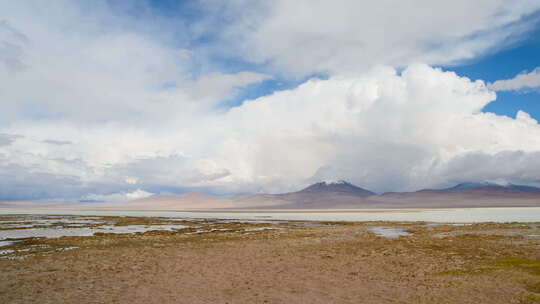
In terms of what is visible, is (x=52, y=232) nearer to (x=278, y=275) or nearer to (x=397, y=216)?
(x=278, y=275)

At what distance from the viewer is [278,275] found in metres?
17.1

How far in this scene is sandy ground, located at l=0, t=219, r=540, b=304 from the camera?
13461mm

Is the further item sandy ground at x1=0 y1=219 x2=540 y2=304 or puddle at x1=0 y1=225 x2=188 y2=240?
puddle at x1=0 y1=225 x2=188 y2=240

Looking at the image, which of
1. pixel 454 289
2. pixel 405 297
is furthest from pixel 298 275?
pixel 454 289

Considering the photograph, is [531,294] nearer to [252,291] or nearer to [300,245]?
[252,291]

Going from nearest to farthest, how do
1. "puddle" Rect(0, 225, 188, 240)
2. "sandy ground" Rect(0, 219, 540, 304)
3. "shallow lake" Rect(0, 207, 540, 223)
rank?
"sandy ground" Rect(0, 219, 540, 304) < "puddle" Rect(0, 225, 188, 240) < "shallow lake" Rect(0, 207, 540, 223)

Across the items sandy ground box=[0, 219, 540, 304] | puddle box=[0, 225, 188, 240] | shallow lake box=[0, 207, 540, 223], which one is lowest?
shallow lake box=[0, 207, 540, 223]

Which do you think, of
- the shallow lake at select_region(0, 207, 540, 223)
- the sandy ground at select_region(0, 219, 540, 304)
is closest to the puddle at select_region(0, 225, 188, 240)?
the sandy ground at select_region(0, 219, 540, 304)

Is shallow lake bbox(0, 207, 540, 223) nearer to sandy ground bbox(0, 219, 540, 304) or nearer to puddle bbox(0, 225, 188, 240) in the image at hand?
puddle bbox(0, 225, 188, 240)

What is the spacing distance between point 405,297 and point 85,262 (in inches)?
647

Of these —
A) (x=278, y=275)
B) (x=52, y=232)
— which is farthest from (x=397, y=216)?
(x=278, y=275)

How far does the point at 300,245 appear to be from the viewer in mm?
27406

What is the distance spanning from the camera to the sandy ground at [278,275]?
1346 cm

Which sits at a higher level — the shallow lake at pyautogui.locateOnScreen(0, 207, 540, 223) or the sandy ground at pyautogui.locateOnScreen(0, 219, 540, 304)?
the sandy ground at pyautogui.locateOnScreen(0, 219, 540, 304)
